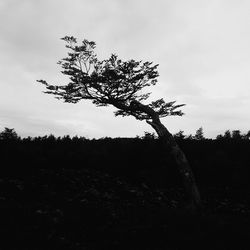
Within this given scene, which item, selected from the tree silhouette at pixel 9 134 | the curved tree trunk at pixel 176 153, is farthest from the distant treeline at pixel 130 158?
the curved tree trunk at pixel 176 153

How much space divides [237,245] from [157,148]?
342 inches

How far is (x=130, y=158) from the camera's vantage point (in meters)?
14.8

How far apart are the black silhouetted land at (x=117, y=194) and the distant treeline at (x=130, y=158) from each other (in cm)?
4

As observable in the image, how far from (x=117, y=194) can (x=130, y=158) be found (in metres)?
3.55

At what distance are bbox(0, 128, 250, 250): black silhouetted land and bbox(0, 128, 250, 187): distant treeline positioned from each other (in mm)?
39

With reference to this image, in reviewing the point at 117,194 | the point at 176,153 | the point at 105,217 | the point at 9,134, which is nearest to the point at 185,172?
the point at 176,153

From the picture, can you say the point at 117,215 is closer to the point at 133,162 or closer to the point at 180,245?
the point at 180,245

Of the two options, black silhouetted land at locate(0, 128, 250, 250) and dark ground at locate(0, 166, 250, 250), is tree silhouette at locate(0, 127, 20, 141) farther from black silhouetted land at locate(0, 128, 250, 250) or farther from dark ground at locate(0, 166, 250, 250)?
dark ground at locate(0, 166, 250, 250)

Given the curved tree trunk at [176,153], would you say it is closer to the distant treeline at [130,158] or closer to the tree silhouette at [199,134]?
the distant treeline at [130,158]

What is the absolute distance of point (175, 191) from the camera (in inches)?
510

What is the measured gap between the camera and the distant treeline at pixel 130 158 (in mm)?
12867

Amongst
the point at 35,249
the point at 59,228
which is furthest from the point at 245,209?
the point at 35,249

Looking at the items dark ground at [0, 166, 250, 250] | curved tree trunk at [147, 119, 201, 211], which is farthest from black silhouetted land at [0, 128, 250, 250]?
curved tree trunk at [147, 119, 201, 211]

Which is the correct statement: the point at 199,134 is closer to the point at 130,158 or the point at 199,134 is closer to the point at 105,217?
the point at 130,158
